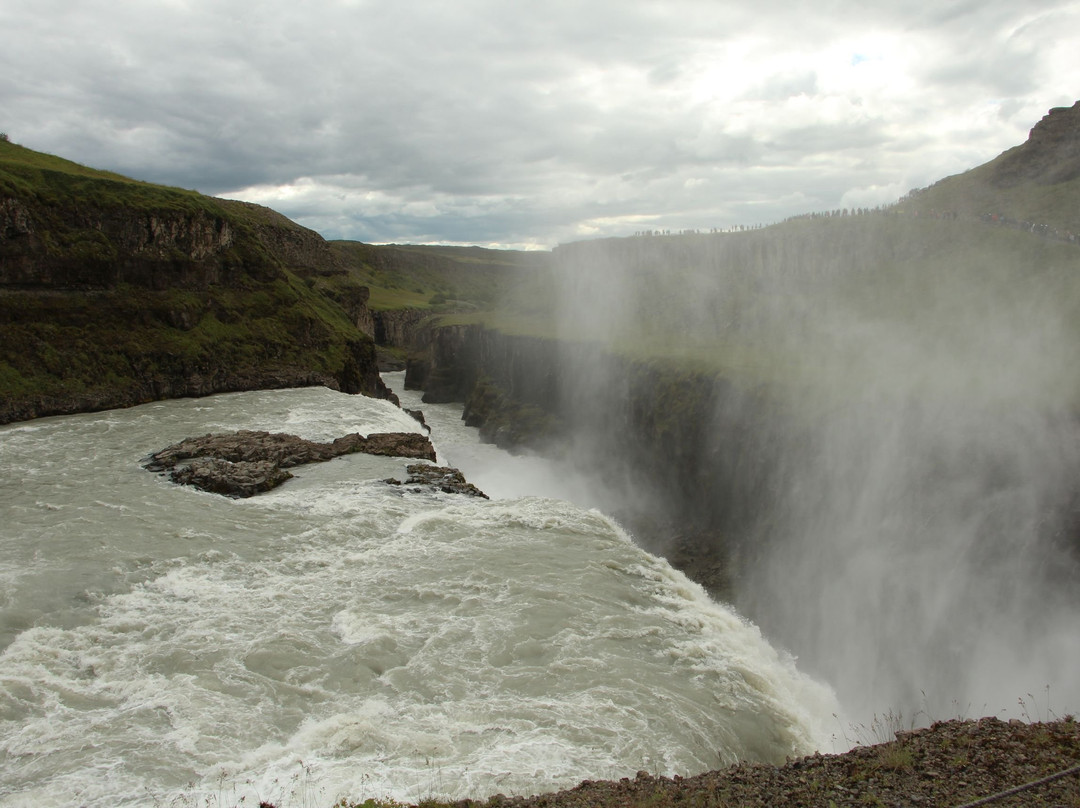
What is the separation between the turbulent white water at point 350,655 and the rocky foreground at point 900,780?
1362mm

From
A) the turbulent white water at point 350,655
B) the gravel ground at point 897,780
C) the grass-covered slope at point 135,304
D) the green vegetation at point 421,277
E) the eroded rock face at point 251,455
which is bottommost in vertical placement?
the turbulent white water at point 350,655

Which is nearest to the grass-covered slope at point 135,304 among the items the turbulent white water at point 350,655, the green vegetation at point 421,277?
the turbulent white water at point 350,655

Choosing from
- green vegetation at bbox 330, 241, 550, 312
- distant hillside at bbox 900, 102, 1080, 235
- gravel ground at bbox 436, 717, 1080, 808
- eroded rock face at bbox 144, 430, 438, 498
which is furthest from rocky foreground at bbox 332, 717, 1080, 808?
green vegetation at bbox 330, 241, 550, 312

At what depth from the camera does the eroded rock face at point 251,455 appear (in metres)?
20.9

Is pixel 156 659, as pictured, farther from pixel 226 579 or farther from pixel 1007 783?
pixel 1007 783

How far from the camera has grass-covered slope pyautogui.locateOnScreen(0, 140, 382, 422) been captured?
32.2 meters

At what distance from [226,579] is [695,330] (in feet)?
116

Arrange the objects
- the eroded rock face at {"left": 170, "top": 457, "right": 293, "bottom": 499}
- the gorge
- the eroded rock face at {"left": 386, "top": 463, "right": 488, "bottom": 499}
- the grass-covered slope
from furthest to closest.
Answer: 1. the grass-covered slope
2. the eroded rock face at {"left": 386, "top": 463, "right": 488, "bottom": 499}
3. the eroded rock face at {"left": 170, "top": 457, "right": 293, "bottom": 499}
4. the gorge

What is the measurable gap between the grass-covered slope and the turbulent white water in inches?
585

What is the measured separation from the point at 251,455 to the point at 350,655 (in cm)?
1344

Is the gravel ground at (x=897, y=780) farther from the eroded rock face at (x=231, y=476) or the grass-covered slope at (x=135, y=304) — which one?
the grass-covered slope at (x=135, y=304)

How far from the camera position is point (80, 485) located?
2092cm

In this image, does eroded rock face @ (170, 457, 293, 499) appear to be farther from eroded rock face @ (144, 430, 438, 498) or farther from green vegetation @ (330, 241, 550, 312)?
green vegetation @ (330, 241, 550, 312)

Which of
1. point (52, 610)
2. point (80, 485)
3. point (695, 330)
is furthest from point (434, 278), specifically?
point (52, 610)
